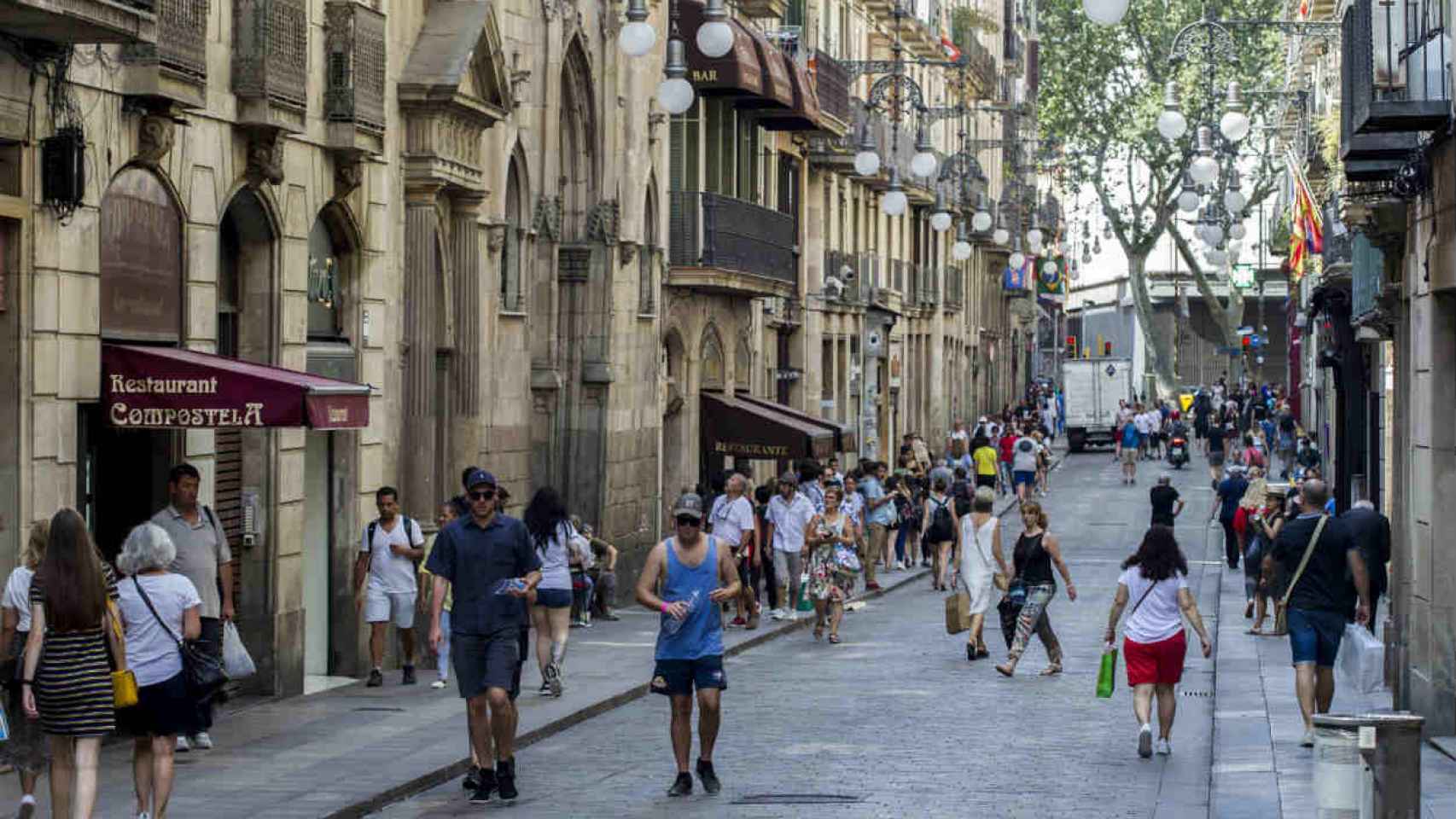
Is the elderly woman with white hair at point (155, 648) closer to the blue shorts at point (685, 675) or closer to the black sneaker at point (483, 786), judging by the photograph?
the black sneaker at point (483, 786)

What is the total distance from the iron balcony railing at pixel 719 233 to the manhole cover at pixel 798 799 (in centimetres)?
2141

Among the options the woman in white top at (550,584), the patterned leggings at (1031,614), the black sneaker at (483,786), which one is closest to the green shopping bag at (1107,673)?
the woman in white top at (550,584)

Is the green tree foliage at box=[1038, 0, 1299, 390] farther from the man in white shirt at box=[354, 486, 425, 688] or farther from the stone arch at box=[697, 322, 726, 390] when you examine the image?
the man in white shirt at box=[354, 486, 425, 688]

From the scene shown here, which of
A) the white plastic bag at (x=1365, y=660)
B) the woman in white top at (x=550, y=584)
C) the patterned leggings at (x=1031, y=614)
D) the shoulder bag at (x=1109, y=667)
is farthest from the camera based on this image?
the patterned leggings at (x=1031, y=614)

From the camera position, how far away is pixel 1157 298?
11025cm

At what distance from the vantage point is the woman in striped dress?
11914 mm

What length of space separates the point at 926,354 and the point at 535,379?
38.7 metres

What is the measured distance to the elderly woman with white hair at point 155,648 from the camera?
12.7 m

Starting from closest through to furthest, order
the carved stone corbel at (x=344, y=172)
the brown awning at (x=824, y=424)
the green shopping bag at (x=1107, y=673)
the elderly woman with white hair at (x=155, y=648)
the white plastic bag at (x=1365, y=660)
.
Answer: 1. the elderly woman with white hair at (x=155, y=648)
2. the white plastic bag at (x=1365, y=660)
3. the green shopping bag at (x=1107, y=673)
4. the carved stone corbel at (x=344, y=172)
5. the brown awning at (x=824, y=424)

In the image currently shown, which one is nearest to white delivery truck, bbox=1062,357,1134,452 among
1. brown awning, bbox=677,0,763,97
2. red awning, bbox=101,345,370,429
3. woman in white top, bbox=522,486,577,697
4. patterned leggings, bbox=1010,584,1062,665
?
brown awning, bbox=677,0,763,97

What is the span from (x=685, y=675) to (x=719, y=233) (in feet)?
71.8

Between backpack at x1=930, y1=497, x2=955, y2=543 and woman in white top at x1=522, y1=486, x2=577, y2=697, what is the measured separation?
46.5 ft

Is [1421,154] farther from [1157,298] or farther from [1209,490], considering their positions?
[1157,298]

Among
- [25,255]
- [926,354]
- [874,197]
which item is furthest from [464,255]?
[926,354]
